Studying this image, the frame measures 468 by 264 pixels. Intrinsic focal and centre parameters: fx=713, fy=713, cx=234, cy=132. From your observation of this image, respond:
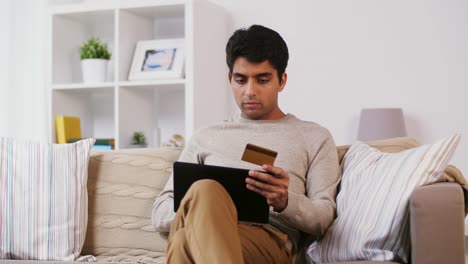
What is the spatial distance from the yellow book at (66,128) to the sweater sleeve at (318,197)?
205cm

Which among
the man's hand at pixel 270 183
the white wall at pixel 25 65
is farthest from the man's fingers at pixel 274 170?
the white wall at pixel 25 65

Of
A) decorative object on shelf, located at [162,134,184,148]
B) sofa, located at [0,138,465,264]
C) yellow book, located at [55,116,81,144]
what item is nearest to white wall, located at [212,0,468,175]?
decorative object on shelf, located at [162,134,184,148]

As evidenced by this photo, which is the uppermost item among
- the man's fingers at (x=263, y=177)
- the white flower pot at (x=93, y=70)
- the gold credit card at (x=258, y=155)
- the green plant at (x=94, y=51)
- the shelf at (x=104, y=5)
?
the shelf at (x=104, y=5)

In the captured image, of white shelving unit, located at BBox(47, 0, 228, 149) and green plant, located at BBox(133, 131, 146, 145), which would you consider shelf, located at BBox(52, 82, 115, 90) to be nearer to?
white shelving unit, located at BBox(47, 0, 228, 149)

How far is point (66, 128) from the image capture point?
3.97 metres

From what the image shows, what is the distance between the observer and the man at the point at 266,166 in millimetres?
1944

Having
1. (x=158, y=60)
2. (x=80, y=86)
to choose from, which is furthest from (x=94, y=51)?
(x=158, y=60)

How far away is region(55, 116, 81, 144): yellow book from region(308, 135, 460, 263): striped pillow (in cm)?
217

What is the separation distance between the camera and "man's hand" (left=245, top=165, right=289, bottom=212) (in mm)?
1943

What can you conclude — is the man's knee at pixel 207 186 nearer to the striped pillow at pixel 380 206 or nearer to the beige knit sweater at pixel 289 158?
the beige knit sweater at pixel 289 158

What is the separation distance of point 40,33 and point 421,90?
2198mm

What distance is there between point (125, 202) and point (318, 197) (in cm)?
71

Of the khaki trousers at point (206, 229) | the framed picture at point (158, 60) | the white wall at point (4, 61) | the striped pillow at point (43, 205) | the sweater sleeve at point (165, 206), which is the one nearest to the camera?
the khaki trousers at point (206, 229)

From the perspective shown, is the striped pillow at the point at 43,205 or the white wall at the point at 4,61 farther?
the white wall at the point at 4,61
